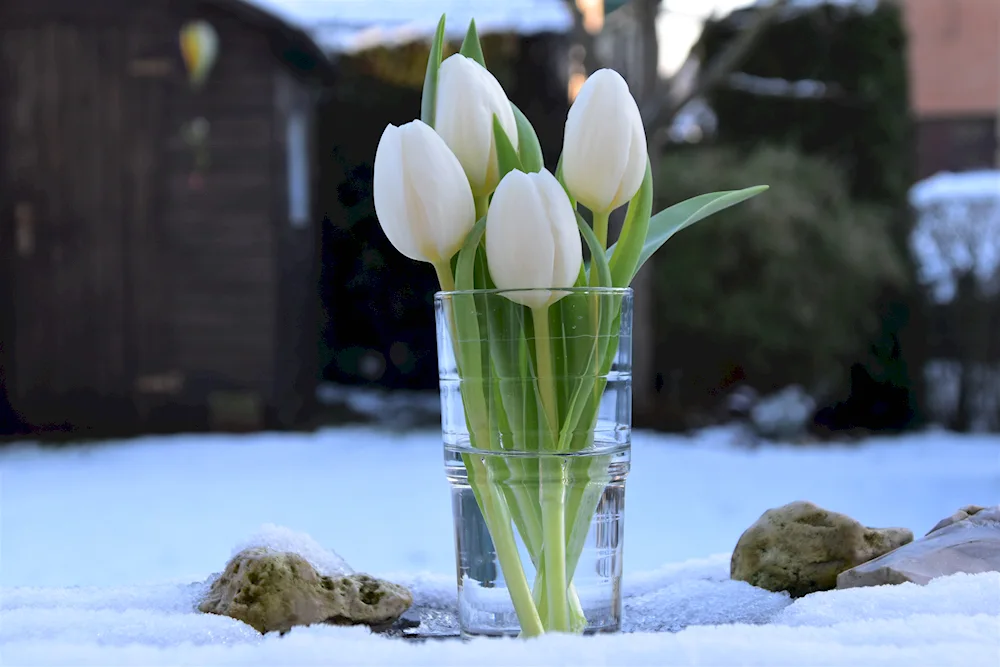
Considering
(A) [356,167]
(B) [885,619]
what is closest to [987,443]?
(A) [356,167]

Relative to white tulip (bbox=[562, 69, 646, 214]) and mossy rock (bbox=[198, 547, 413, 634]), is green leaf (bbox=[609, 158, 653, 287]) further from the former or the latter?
mossy rock (bbox=[198, 547, 413, 634])

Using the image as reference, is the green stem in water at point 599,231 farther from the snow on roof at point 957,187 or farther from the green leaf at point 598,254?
the snow on roof at point 957,187

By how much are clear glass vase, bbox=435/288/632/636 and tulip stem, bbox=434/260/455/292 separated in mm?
12

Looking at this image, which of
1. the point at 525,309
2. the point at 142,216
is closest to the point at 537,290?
the point at 525,309

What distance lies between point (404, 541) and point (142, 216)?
2605 millimetres

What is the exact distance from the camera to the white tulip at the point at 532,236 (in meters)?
0.60

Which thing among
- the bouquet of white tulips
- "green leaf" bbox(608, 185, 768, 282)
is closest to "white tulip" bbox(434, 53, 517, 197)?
the bouquet of white tulips

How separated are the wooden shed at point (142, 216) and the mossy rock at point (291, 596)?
395 cm

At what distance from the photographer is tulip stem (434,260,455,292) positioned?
665 millimetres

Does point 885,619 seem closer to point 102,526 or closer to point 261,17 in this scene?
point 102,526

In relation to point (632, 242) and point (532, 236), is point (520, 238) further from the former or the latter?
point (632, 242)

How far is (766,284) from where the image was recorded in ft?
16.3

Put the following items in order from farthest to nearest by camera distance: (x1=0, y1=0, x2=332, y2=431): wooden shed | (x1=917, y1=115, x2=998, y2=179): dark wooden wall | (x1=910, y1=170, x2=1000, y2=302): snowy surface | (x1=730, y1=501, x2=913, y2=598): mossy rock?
(x1=917, y1=115, x2=998, y2=179): dark wooden wall < (x1=910, y1=170, x2=1000, y2=302): snowy surface < (x1=0, y1=0, x2=332, y2=431): wooden shed < (x1=730, y1=501, x2=913, y2=598): mossy rock

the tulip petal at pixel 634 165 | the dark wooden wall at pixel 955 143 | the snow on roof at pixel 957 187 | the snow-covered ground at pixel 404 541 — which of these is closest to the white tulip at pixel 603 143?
the tulip petal at pixel 634 165
